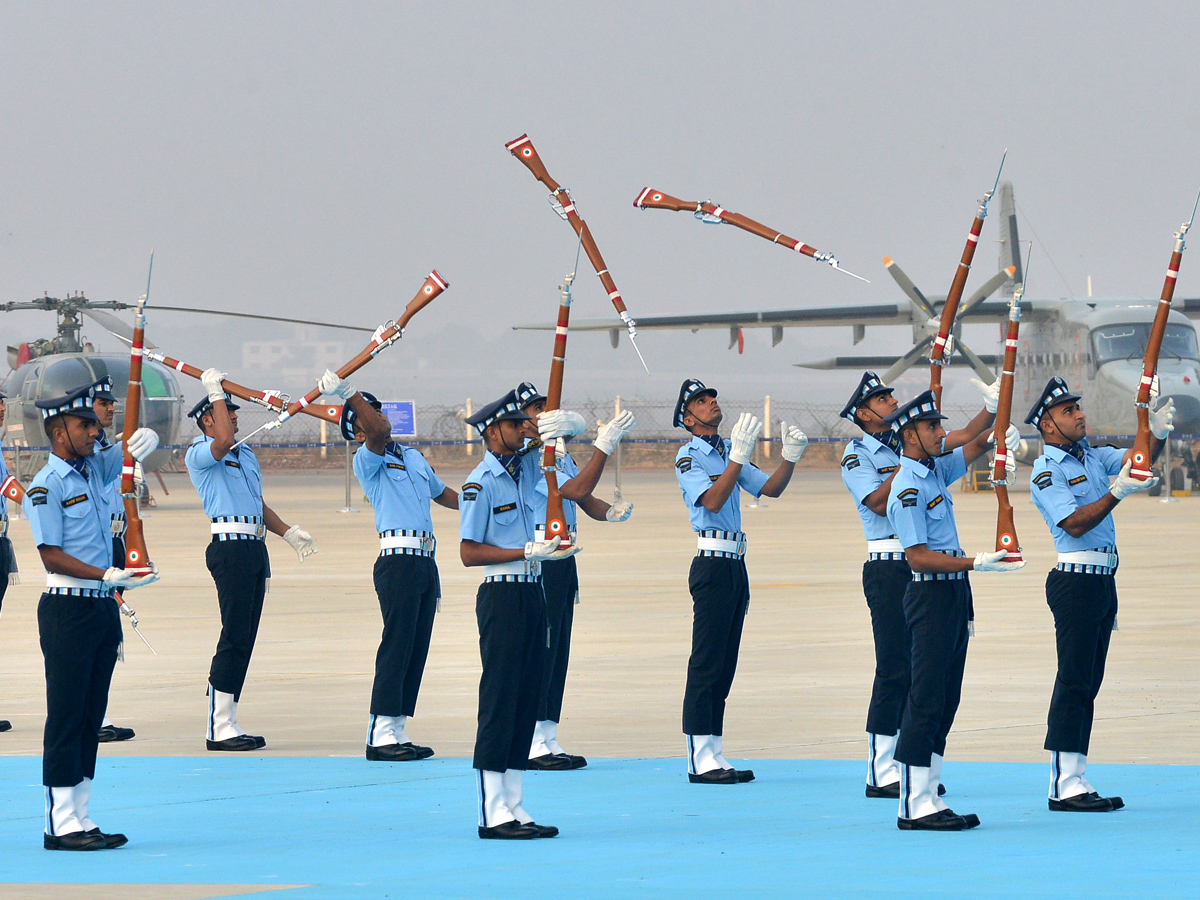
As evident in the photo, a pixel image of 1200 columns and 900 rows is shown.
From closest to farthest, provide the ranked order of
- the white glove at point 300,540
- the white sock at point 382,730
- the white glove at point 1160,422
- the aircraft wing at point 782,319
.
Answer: the white glove at point 1160,422
the white sock at point 382,730
the white glove at point 300,540
the aircraft wing at point 782,319

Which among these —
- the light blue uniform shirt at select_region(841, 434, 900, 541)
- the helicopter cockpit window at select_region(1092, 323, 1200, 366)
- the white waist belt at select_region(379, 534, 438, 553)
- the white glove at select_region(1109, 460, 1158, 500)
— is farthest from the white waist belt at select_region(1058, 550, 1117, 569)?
the helicopter cockpit window at select_region(1092, 323, 1200, 366)

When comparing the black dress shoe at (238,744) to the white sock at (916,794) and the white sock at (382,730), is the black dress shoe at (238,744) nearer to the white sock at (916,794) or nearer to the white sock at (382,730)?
the white sock at (382,730)

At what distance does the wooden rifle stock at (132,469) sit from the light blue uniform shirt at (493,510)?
1.37 metres

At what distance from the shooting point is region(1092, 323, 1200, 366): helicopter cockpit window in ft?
120

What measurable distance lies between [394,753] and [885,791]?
270 centimetres

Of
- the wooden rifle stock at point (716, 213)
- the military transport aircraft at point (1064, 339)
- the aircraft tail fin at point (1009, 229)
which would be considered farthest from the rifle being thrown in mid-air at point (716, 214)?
the aircraft tail fin at point (1009, 229)

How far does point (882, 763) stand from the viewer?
854 cm

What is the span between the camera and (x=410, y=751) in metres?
9.66

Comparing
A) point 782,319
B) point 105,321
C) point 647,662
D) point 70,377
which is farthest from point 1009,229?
point 647,662

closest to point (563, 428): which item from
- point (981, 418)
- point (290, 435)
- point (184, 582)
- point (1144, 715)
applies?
point (981, 418)

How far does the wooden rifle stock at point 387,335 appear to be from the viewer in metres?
9.17

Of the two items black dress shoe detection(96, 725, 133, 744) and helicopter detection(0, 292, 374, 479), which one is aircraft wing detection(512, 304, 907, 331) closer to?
helicopter detection(0, 292, 374, 479)

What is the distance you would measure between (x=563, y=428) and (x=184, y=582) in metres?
13.9

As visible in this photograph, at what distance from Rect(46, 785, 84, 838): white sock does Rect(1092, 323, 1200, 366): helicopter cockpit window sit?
32.0 m
